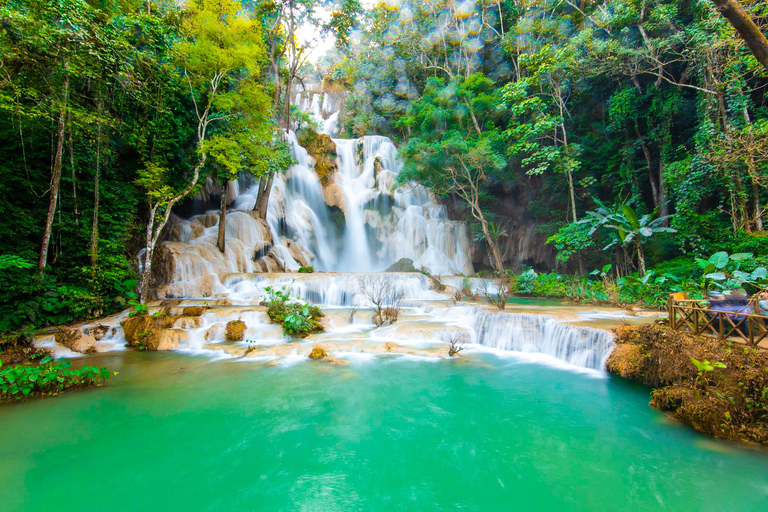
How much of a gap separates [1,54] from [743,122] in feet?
59.0

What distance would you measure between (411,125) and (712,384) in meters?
16.5

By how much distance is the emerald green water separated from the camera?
113 inches

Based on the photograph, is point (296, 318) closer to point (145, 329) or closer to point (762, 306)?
point (145, 329)

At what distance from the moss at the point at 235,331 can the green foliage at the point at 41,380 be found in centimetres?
274

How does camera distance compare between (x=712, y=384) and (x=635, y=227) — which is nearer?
(x=712, y=384)

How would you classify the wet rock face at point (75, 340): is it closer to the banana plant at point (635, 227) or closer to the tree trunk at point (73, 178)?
the tree trunk at point (73, 178)

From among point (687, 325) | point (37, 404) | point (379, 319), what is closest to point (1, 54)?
point (37, 404)

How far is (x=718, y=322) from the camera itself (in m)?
4.82

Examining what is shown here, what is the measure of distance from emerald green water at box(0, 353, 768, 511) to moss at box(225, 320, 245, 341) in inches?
90.4

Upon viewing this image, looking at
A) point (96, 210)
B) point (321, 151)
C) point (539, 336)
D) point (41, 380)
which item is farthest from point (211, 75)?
point (539, 336)

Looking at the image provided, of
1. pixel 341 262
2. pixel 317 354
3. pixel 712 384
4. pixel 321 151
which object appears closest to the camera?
pixel 712 384

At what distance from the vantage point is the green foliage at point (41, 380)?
14.7ft

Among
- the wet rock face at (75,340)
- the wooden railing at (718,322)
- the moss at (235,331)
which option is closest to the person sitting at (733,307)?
the wooden railing at (718,322)

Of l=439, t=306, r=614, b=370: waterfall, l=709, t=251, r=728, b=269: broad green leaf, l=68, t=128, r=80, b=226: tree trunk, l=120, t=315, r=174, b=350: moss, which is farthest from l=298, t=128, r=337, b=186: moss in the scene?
l=709, t=251, r=728, b=269: broad green leaf
